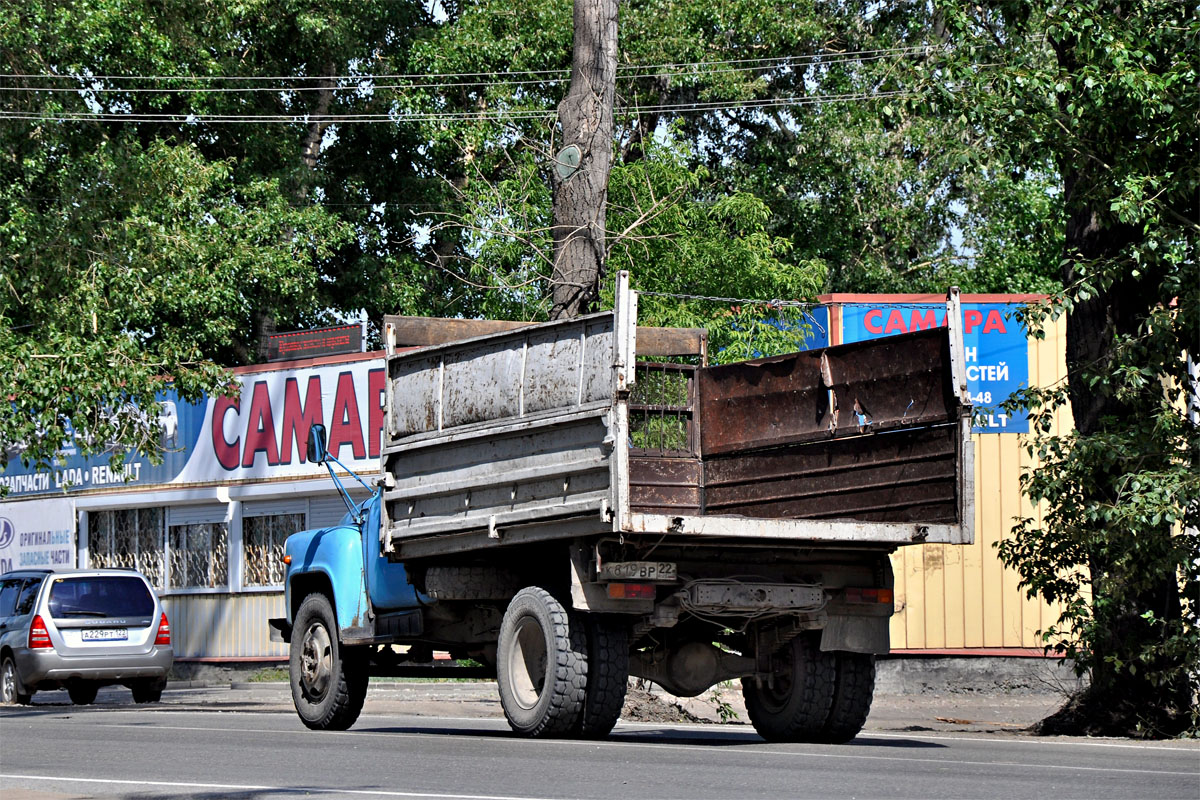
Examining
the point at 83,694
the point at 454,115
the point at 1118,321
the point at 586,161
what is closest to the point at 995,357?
the point at 1118,321

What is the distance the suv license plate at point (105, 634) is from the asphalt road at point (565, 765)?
600cm

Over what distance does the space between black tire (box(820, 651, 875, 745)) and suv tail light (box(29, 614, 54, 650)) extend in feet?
37.3

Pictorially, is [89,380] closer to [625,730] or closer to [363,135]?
[625,730]

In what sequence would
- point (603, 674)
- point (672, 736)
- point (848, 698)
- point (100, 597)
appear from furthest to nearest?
point (100, 597)
point (672, 736)
point (848, 698)
point (603, 674)

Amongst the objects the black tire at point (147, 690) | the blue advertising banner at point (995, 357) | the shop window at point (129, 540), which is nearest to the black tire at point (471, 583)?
the blue advertising banner at point (995, 357)

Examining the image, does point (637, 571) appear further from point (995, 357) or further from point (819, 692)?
point (995, 357)

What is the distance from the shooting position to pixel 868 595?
12633 mm

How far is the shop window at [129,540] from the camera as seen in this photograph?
29953mm

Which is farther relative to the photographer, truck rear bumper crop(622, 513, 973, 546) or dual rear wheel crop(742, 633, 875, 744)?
dual rear wheel crop(742, 633, 875, 744)

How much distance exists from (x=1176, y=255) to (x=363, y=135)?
2590cm

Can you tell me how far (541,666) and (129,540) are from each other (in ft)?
64.4

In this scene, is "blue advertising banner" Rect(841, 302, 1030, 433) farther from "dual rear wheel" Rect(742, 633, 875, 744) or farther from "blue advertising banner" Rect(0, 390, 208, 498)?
"blue advertising banner" Rect(0, 390, 208, 498)

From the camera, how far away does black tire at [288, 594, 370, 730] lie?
14180 millimetres

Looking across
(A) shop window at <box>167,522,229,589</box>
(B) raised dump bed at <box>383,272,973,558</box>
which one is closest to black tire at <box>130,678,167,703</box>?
(A) shop window at <box>167,522,229,589</box>
